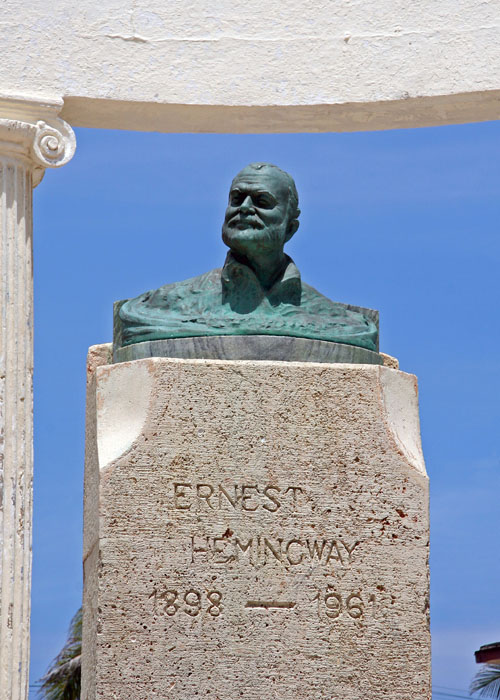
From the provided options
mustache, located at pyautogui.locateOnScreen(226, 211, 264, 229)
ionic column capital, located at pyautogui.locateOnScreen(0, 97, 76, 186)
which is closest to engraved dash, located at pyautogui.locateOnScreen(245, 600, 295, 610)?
mustache, located at pyautogui.locateOnScreen(226, 211, 264, 229)

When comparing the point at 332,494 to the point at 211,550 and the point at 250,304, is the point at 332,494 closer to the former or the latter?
the point at 211,550

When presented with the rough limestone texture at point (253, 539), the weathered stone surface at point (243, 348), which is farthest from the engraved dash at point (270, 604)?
the weathered stone surface at point (243, 348)

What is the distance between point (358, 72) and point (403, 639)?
4.76m

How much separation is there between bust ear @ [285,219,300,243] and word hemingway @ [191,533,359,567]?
2.17 meters

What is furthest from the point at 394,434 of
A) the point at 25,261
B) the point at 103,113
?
the point at 103,113

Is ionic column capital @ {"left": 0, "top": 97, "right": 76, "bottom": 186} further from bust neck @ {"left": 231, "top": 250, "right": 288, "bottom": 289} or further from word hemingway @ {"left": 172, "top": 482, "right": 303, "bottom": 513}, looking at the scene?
word hemingway @ {"left": 172, "top": 482, "right": 303, "bottom": 513}

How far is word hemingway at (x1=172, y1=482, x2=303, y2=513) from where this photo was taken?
8.92 m

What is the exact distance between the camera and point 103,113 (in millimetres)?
11781

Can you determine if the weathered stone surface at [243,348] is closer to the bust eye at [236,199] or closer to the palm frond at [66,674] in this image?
the bust eye at [236,199]

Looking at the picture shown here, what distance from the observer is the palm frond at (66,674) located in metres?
19.5

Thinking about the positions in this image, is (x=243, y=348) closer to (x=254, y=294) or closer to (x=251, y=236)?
(x=254, y=294)

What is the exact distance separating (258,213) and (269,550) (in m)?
2.25

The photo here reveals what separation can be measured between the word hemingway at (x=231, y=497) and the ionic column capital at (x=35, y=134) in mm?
3340

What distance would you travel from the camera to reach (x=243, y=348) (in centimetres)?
934
